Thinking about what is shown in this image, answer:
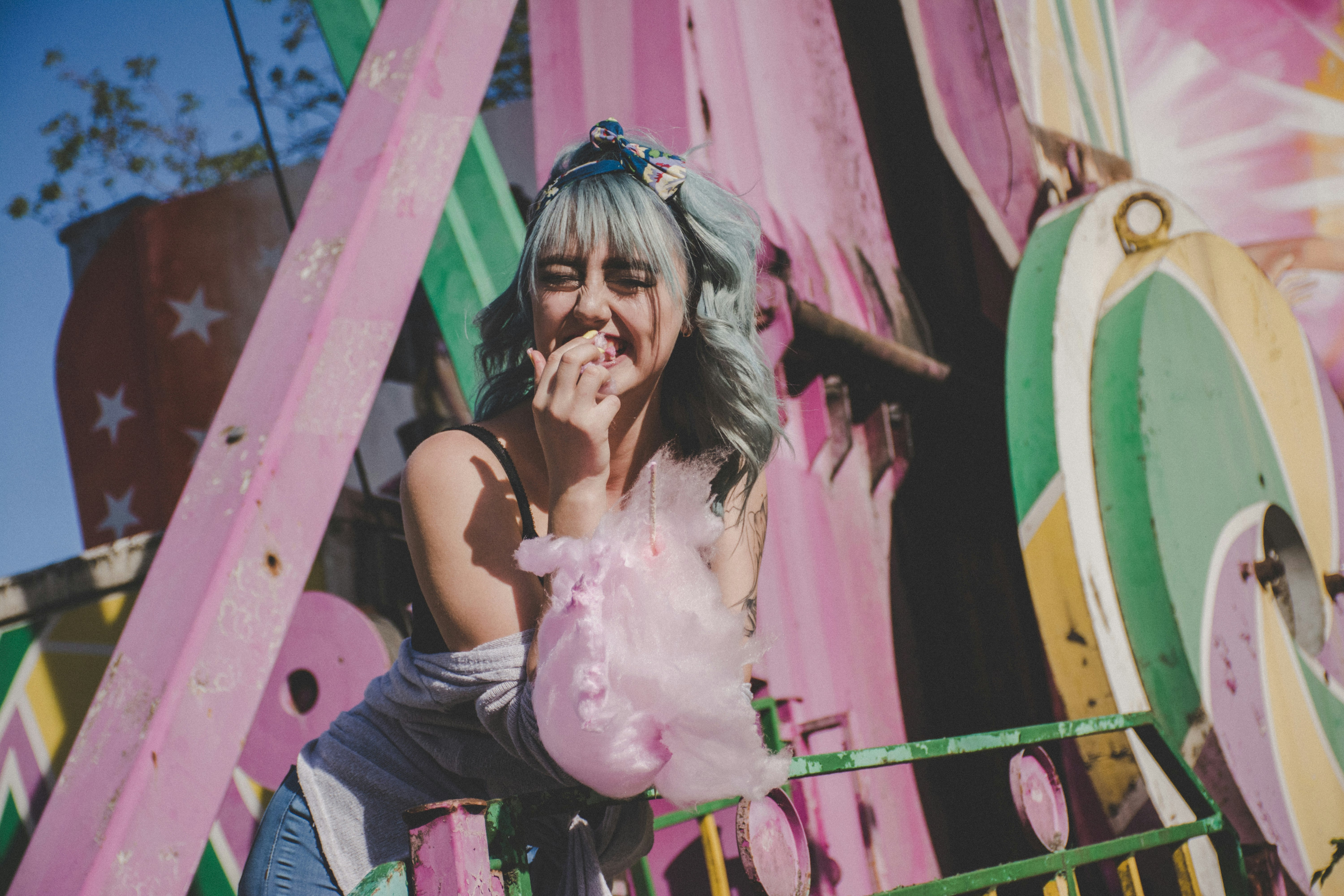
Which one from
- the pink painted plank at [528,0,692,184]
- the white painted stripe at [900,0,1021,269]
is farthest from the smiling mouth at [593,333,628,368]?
the white painted stripe at [900,0,1021,269]

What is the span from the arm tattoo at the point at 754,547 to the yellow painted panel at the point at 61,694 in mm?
1785

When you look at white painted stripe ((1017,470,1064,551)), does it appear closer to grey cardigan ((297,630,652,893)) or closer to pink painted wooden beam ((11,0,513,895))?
grey cardigan ((297,630,652,893))

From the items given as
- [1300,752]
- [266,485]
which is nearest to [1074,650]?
[1300,752]

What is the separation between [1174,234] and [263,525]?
128 inches

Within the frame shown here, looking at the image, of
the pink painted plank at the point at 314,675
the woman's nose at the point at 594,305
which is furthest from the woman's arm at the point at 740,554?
the pink painted plank at the point at 314,675

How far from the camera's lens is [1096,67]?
15.4ft

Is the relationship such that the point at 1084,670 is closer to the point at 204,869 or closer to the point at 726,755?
the point at 726,755

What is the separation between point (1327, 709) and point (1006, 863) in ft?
7.07

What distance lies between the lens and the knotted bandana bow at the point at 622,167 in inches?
56.6

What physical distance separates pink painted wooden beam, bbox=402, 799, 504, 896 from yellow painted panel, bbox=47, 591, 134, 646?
6.43ft

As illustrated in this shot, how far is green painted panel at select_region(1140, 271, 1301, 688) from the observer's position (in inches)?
107

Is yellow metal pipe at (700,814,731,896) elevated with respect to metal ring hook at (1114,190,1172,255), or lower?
lower

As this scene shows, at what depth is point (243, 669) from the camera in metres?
1.36

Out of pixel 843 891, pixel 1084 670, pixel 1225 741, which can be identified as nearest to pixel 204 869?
pixel 843 891
